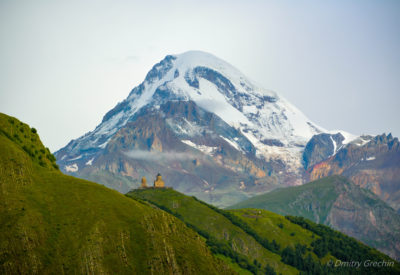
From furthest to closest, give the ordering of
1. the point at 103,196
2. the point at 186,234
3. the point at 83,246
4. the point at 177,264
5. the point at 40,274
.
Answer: the point at 186,234, the point at 103,196, the point at 177,264, the point at 83,246, the point at 40,274

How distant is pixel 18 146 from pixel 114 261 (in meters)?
53.7

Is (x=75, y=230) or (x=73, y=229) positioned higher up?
(x=73, y=229)

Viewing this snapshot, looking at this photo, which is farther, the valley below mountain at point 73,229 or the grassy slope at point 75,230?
the valley below mountain at point 73,229

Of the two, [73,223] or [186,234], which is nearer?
[73,223]

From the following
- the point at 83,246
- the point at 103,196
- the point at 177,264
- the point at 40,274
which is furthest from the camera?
the point at 103,196

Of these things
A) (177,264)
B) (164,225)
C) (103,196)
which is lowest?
(177,264)

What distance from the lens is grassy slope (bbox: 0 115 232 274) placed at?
135750 millimetres

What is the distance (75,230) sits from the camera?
148 m

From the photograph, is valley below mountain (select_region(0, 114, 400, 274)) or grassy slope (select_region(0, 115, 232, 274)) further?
valley below mountain (select_region(0, 114, 400, 274))

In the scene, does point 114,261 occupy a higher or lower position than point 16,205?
lower

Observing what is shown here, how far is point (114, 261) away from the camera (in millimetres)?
144875

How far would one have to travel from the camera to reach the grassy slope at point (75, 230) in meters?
136

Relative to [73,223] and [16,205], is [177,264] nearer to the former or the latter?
[73,223]

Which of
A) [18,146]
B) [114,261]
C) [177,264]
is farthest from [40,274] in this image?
[18,146]
